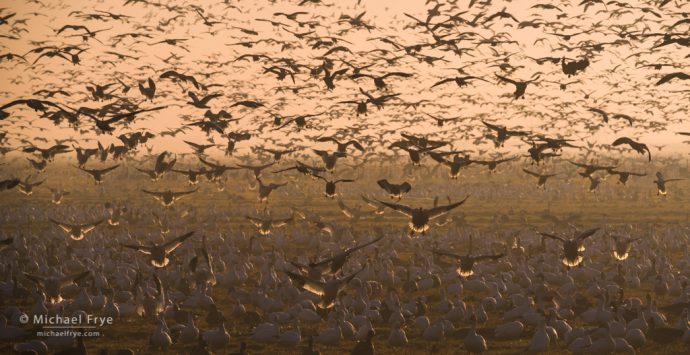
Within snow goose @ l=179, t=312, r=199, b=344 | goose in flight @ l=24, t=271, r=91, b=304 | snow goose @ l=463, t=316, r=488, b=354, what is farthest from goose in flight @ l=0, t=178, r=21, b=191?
snow goose @ l=463, t=316, r=488, b=354

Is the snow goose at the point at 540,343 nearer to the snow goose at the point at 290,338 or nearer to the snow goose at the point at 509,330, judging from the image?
the snow goose at the point at 509,330

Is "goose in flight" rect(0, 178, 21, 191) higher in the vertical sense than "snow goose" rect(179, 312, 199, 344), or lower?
higher

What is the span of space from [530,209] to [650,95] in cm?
1995

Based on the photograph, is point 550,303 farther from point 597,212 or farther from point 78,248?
point 597,212

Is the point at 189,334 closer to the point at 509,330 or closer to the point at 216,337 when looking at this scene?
the point at 216,337

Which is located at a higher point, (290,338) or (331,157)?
(331,157)

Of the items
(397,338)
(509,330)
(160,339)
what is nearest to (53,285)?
(160,339)

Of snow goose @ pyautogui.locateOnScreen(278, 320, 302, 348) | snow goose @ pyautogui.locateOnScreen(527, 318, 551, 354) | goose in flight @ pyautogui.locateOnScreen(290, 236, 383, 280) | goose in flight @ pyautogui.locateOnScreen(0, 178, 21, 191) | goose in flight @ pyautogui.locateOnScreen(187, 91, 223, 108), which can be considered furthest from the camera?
goose in flight @ pyautogui.locateOnScreen(187, 91, 223, 108)

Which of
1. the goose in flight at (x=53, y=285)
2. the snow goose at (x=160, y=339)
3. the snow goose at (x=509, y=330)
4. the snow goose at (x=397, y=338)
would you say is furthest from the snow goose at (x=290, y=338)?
the goose in flight at (x=53, y=285)

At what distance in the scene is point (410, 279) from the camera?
29922mm

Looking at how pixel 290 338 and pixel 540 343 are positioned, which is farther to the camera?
pixel 290 338

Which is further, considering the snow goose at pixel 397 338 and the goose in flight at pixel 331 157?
the goose in flight at pixel 331 157

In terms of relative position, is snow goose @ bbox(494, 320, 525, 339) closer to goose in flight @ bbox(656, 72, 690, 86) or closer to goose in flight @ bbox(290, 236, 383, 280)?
goose in flight @ bbox(290, 236, 383, 280)

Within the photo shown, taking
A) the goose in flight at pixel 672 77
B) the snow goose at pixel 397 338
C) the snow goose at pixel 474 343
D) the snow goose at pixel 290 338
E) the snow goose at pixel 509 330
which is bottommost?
the snow goose at pixel 290 338
